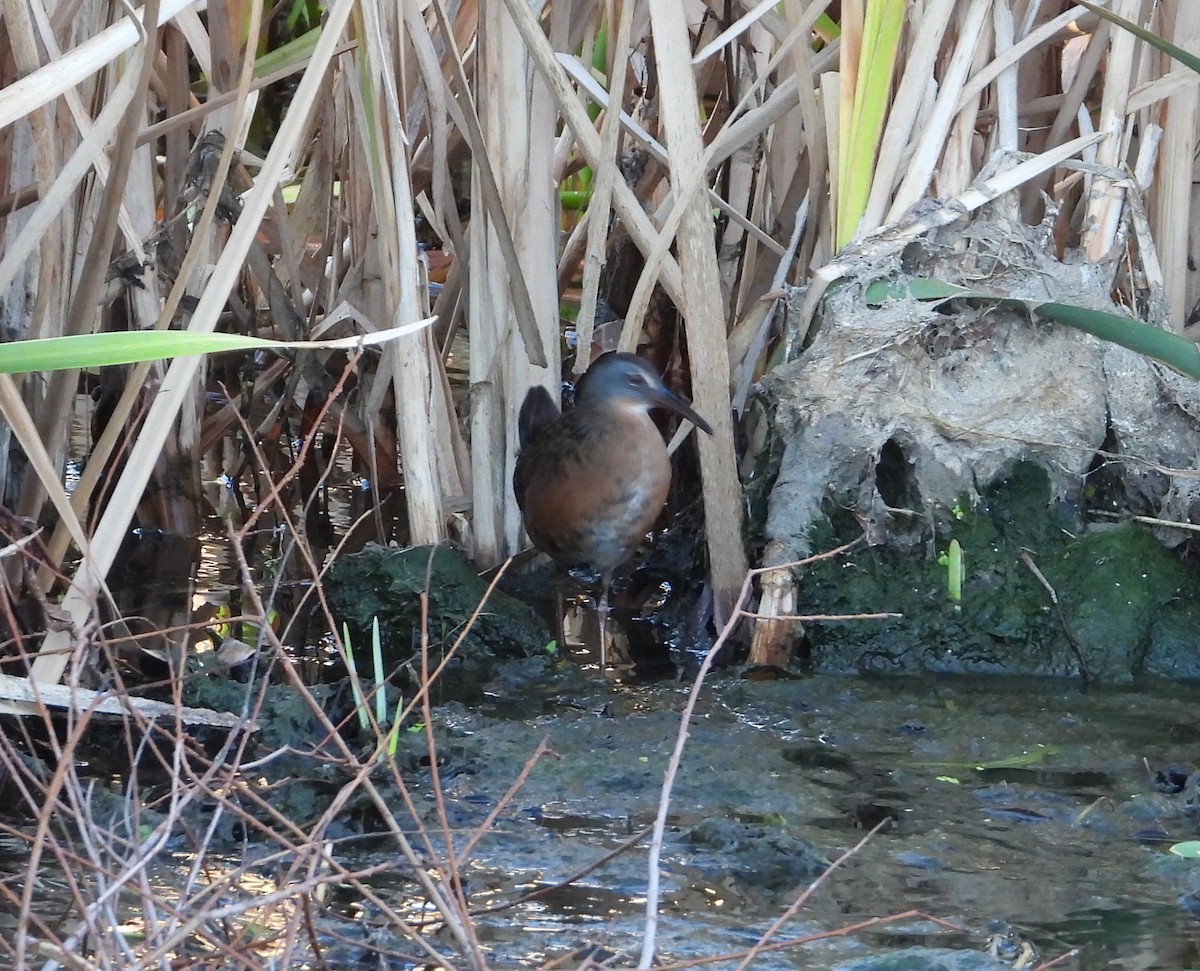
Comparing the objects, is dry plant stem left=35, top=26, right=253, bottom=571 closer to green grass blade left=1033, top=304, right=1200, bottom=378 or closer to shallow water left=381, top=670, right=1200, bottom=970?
shallow water left=381, top=670, right=1200, bottom=970

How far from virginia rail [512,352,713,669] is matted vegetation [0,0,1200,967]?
10 cm

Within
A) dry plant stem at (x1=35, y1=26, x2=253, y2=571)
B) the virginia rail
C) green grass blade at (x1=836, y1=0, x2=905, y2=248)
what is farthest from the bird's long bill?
dry plant stem at (x1=35, y1=26, x2=253, y2=571)

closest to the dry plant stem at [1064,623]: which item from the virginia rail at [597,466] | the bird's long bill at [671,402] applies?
the bird's long bill at [671,402]

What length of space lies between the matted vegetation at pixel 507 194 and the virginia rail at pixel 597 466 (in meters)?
0.10

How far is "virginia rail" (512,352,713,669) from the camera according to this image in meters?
3.97

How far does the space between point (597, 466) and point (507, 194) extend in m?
0.74

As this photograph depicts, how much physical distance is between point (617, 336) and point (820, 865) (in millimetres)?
2743

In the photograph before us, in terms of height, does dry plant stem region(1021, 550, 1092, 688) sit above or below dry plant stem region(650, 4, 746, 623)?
below

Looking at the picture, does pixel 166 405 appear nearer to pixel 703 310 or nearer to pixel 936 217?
pixel 703 310

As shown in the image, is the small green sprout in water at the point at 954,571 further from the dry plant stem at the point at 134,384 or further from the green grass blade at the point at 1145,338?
the dry plant stem at the point at 134,384

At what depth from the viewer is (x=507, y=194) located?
3756 millimetres

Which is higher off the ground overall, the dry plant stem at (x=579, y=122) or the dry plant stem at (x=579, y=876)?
the dry plant stem at (x=579, y=122)

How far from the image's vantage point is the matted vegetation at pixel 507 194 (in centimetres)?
285

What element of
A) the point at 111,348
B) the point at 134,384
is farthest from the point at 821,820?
the point at 111,348
